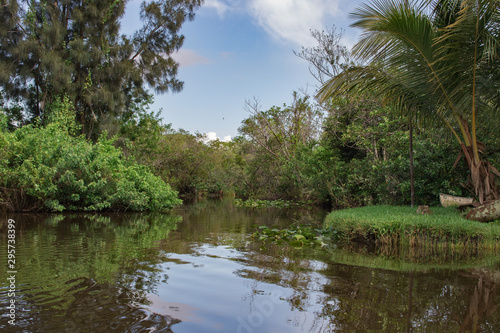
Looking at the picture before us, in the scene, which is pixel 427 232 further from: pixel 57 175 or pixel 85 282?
pixel 57 175

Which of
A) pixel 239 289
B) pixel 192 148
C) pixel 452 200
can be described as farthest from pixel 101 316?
pixel 192 148

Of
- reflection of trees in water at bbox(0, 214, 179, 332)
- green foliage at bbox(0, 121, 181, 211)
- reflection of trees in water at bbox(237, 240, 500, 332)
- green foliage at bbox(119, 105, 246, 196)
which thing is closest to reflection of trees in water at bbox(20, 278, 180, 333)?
reflection of trees in water at bbox(0, 214, 179, 332)

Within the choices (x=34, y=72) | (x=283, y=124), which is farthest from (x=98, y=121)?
(x=283, y=124)

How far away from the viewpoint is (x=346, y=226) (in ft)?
26.3

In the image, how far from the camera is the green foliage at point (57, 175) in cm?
1169

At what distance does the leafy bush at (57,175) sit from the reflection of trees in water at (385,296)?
8.67 metres

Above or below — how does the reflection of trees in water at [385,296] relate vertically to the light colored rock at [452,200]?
below

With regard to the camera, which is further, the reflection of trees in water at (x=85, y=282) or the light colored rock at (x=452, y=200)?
the light colored rock at (x=452, y=200)

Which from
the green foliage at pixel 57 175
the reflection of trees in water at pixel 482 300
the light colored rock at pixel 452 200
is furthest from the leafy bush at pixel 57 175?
the reflection of trees in water at pixel 482 300

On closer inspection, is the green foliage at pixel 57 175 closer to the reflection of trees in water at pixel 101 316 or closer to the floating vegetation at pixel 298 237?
the floating vegetation at pixel 298 237

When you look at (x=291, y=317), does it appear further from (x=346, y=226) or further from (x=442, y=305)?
(x=346, y=226)

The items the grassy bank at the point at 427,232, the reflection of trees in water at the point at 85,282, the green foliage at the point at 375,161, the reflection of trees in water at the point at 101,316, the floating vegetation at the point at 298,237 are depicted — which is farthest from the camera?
the green foliage at the point at 375,161

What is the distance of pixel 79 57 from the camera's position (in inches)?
676

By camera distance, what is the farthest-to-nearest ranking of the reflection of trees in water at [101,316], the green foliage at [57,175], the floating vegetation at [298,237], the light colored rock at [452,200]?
the green foliage at [57,175] → the light colored rock at [452,200] → the floating vegetation at [298,237] → the reflection of trees in water at [101,316]
